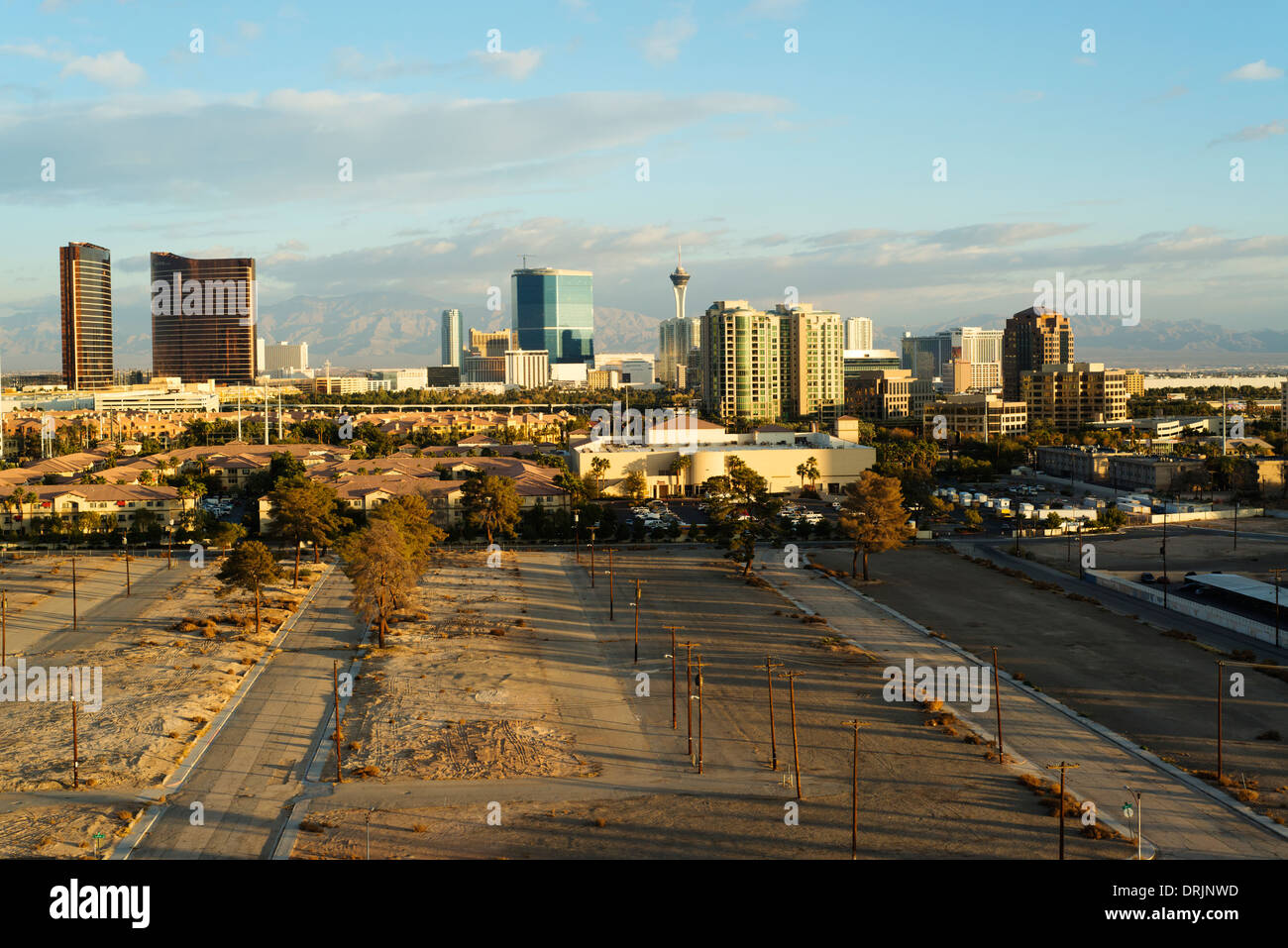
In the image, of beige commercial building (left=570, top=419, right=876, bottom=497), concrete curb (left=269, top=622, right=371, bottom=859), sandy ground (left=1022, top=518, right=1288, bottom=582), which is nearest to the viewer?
concrete curb (left=269, top=622, right=371, bottom=859)

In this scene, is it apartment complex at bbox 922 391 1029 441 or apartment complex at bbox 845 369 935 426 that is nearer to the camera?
apartment complex at bbox 922 391 1029 441

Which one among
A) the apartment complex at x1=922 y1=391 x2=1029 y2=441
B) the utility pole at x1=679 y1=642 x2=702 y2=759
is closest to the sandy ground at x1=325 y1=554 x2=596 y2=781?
the utility pole at x1=679 y1=642 x2=702 y2=759

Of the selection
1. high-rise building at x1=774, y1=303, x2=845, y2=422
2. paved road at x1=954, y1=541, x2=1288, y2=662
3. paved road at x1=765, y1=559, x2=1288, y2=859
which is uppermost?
high-rise building at x1=774, y1=303, x2=845, y2=422

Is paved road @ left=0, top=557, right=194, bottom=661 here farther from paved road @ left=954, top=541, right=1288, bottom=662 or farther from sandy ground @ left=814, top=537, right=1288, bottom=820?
paved road @ left=954, top=541, right=1288, bottom=662

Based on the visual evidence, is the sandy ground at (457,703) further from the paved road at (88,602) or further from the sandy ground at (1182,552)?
the sandy ground at (1182,552)

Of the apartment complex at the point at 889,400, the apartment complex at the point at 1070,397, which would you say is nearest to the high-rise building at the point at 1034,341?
the apartment complex at the point at 889,400
